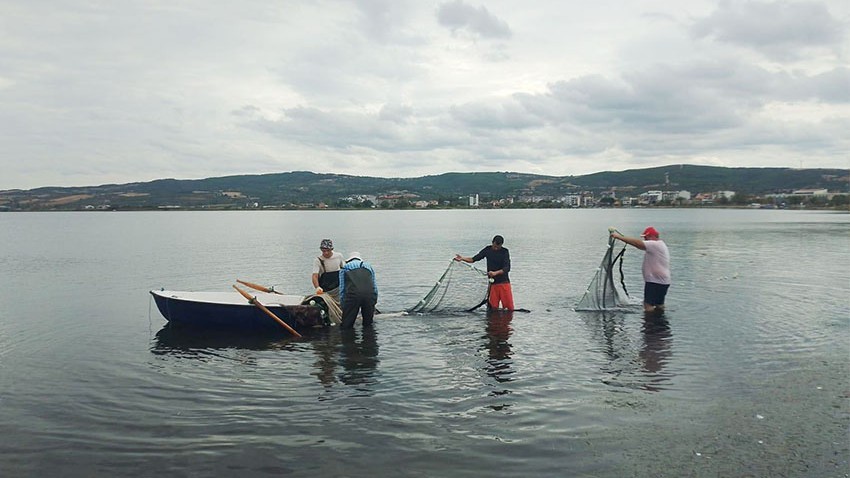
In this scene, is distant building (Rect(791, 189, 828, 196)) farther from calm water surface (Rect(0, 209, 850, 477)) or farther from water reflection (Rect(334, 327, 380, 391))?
water reflection (Rect(334, 327, 380, 391))

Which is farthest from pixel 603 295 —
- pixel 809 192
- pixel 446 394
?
pixel 809 192

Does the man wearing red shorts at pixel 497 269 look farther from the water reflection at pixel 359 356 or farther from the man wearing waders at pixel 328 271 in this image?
the water reflection at pixel 359 356

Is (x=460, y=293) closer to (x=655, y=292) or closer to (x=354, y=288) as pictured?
(x=354, y=288)

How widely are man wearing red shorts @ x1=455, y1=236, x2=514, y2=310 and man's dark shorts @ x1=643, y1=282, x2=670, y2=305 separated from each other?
3616mm

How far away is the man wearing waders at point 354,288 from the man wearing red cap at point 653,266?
613 cm

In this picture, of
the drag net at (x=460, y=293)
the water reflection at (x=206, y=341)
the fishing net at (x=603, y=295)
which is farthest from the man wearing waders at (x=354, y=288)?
the fishing net at (x=603, y=295)

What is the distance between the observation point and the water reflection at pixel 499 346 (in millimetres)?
10629

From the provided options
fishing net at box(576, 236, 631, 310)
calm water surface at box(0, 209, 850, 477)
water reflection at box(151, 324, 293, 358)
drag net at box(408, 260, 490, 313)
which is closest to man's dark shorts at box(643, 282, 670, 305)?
calm water surface at box(0, 209, 850, 477)

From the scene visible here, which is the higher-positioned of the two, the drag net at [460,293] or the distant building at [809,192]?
the distant building at [809,192]

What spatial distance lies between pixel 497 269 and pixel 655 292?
4.24 meters

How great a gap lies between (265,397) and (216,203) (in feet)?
593

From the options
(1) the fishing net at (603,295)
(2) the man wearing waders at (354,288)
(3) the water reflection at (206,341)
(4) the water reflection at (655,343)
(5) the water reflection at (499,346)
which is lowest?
(4) the water reflection at (655,343)

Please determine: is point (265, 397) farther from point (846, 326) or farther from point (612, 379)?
point (846, 326)

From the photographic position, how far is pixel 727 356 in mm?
11703
